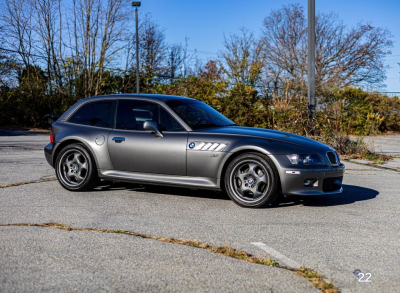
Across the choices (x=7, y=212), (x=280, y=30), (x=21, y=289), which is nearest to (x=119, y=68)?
(x=280, y=30)

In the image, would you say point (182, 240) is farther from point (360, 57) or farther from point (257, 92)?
point (360, 57)

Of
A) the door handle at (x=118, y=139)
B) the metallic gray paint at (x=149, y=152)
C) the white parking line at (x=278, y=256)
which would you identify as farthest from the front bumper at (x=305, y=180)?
the door handle at (x=118, y=139)

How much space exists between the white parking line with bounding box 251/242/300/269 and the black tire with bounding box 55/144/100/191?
3.46m

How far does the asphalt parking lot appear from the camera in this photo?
11.0 ft

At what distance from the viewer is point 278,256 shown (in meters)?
3.98

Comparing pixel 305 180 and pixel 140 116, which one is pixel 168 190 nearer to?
pixel 140 116

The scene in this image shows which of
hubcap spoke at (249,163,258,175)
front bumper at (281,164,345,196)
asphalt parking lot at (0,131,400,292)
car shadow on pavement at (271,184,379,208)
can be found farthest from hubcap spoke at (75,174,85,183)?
front bumper at (281,164,345,196)

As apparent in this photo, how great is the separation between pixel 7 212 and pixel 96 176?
1.72 metres

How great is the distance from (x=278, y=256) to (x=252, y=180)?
2.17m

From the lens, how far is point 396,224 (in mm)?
5277

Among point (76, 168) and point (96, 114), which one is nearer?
point (76, 168)

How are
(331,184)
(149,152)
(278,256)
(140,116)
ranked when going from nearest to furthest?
1. (278,256)
2. (331,184)
3. (149,152)
4. (140,116)

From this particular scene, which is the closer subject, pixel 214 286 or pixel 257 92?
pixel 214 286

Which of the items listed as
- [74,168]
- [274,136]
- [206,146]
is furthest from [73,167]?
[274,136]
